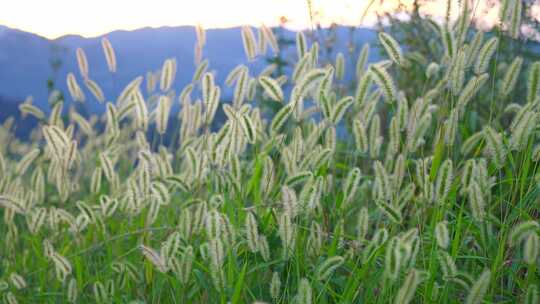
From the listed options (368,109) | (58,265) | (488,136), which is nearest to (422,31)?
(368,109)

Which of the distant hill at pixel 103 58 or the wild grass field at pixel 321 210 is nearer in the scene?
A: the wild grass field at pixel 321 210

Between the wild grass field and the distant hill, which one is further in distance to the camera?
the distant hill

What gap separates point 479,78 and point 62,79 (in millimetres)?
5324

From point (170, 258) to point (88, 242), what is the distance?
52.5 inches

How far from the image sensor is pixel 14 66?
7449 millimetres

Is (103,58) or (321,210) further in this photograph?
(103,58)

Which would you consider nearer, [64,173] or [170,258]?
[170,258]

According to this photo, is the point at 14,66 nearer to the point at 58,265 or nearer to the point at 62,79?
the point at 62,79

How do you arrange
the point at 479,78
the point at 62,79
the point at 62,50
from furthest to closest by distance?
1. the point at 62,79
2. the point at 62,50
3. the point at 479,78

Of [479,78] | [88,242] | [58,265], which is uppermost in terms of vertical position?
[479,78]

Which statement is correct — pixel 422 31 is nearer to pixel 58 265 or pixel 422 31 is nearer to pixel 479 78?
pixel 479 78

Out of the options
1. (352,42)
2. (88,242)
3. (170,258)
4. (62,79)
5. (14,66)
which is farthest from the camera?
(14,66)

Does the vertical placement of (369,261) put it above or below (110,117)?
below

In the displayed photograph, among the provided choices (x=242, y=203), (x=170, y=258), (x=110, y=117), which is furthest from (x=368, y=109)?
(x=110, y=117)
